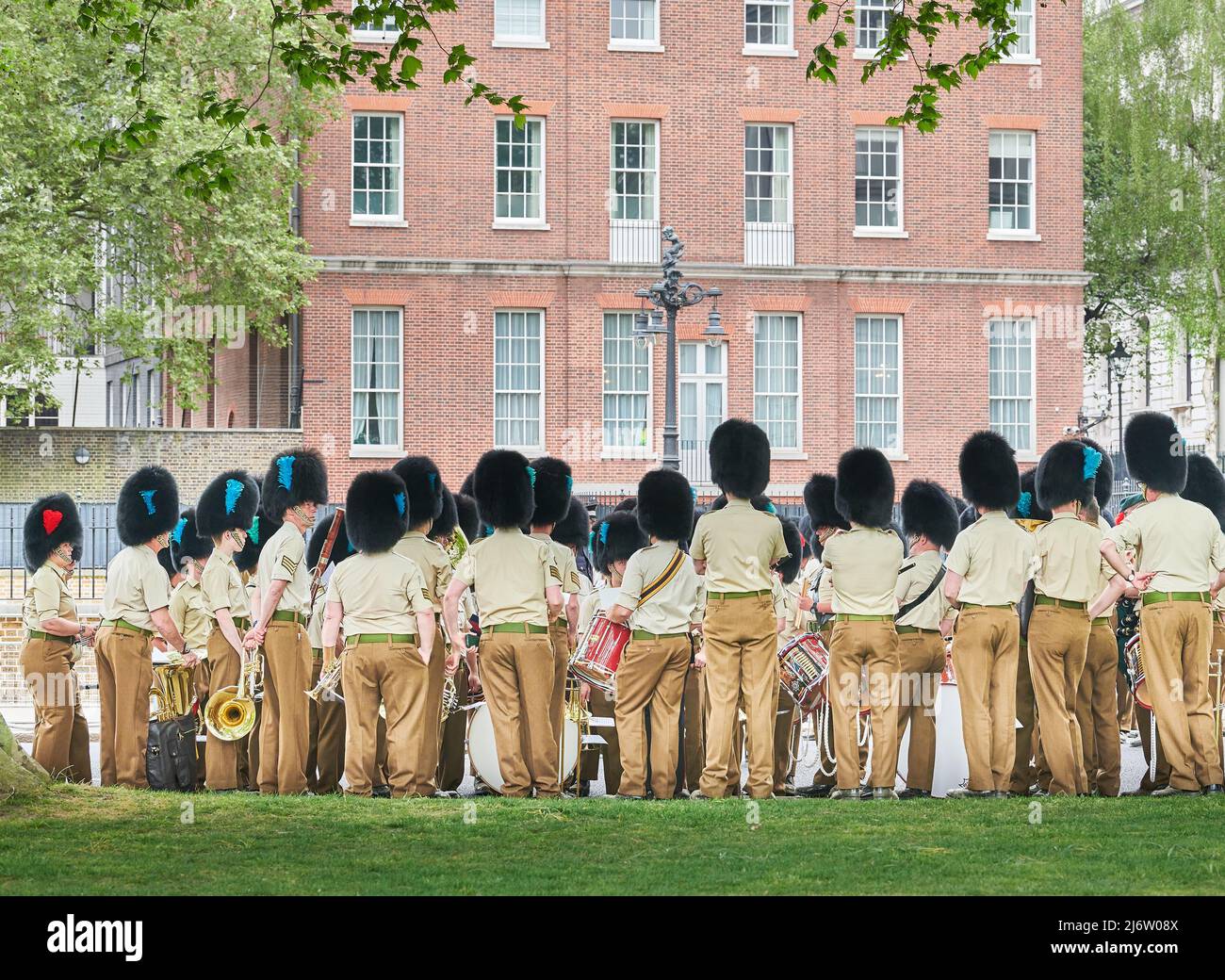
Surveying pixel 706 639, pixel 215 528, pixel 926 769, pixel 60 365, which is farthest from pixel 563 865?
pixel 60 365

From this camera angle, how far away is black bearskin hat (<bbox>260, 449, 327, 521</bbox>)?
36.6 feet

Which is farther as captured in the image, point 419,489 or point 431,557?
point 419,489

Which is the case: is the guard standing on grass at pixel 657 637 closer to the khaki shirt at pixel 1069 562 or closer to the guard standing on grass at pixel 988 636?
the guard standing on grass at pixel 988 636

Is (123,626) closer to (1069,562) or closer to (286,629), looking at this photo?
(286,629)

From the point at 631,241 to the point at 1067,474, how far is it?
2417 cm

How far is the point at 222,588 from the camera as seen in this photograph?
11.2m

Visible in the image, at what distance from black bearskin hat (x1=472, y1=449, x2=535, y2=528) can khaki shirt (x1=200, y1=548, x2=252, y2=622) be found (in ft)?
5.79

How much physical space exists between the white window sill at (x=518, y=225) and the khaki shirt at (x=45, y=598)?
23.2 meters

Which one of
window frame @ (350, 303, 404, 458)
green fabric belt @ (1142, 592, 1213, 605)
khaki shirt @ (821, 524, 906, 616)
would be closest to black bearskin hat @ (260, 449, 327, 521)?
khaki shirt @ (821, 524, 906, 616)

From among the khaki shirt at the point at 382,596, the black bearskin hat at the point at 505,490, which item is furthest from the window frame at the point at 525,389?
the khaki shirt at the point at 382,596

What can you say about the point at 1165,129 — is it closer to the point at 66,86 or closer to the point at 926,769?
the point at 66,86

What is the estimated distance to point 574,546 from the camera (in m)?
13.0

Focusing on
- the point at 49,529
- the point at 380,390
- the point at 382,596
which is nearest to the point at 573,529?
the point at 382,596

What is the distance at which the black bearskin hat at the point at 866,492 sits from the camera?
10883 millimetres
